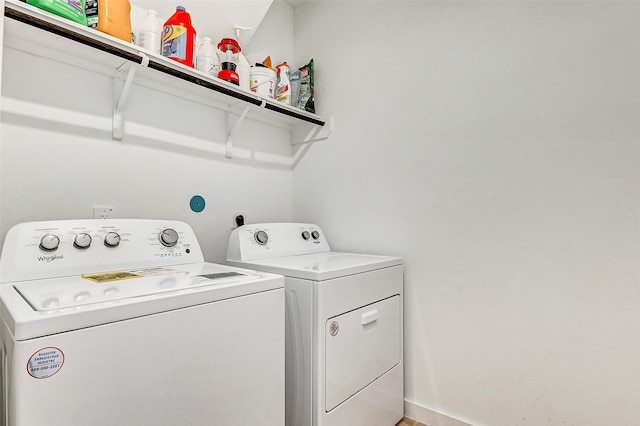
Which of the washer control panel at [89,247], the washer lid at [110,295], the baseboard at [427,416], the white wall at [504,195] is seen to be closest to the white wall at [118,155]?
the washer control panel at [89,247]

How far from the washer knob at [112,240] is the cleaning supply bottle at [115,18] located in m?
0.76

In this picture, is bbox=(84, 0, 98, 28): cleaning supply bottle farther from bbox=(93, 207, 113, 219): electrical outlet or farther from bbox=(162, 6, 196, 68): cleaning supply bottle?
bbox=(93, 207, 113, 219): electrical outlet

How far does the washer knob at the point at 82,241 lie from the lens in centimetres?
116

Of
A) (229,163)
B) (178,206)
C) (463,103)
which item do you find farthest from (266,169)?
(463,103)

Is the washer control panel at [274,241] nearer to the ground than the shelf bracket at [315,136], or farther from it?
nearer to the ground

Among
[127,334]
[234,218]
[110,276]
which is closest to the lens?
[127,334]

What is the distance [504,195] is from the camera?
5.07 feet

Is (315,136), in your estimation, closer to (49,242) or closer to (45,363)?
(49,242)

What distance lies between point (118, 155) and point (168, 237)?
0.48 m

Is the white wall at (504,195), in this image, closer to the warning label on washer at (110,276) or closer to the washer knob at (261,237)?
the washer knob at (261,237)

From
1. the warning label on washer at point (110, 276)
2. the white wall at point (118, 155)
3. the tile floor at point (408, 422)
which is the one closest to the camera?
the warning label on washer at point (110, 276)

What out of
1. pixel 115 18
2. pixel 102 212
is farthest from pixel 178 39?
pixel 102 212

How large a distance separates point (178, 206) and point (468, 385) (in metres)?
1.71

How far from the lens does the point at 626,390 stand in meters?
1.28
